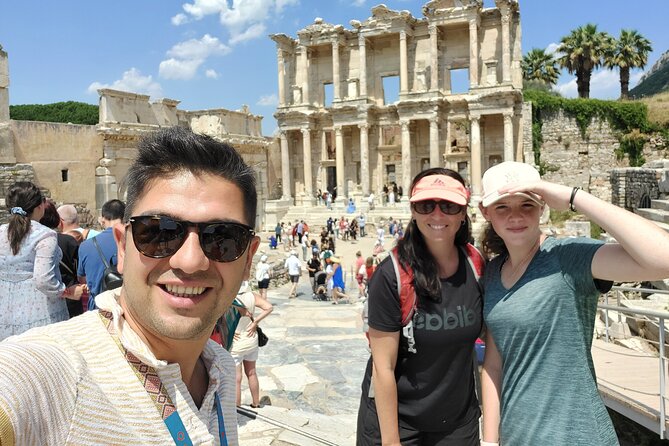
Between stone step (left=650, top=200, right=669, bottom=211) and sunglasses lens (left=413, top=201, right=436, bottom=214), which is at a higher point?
sunglasses lens (left=413, top=201, right=436, bottom=214)

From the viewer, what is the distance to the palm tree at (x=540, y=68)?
36.7 m

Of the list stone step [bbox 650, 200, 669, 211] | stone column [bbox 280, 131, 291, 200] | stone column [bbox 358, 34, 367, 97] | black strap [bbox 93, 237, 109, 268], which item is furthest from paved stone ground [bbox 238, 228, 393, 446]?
stone column [bbox 280, 131, 291, 200]

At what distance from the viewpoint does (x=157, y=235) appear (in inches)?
55.5

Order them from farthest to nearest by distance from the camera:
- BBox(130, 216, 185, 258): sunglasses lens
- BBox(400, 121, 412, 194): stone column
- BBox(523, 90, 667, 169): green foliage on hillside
Result: BBox(523, 90, 667, 169): green foliage on hillside, BBox(400, 121, 412, 194): stone column, BBox(130, 216, 185, 258): sunglasses lens

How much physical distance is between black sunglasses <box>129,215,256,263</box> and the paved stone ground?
323 centimetres

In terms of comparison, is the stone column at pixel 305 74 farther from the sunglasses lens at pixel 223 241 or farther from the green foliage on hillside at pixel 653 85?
the green foliage on hillside at pixel 653 85

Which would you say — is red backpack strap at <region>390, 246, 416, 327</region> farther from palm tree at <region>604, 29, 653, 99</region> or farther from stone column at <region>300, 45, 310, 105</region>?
palm tree at <region>604, 29, 653, 99</region>

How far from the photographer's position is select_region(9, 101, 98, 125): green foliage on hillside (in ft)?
164

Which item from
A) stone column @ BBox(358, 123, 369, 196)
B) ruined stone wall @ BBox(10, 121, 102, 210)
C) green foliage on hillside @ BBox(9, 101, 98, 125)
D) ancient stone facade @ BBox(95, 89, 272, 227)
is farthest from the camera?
green foliage on hillside @ BBox(9, 101, 98, 125)

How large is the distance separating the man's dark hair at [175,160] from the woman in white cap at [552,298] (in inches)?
56.0

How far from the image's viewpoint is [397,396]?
2672 mm

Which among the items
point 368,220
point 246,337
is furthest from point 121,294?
point 368,220

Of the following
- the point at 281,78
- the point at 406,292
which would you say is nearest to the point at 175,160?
the point at 406,292

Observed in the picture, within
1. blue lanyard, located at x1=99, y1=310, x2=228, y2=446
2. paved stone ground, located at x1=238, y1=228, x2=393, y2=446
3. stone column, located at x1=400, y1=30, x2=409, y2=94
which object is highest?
stone column, located at x1=400, y1=30, x2=409, y2=94
